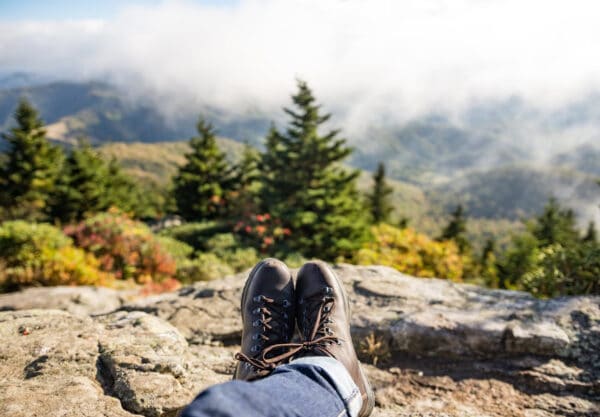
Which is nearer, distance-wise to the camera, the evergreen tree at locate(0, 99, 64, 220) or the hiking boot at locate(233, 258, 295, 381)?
the hiking boot at locate(233, 258, 295, 381)

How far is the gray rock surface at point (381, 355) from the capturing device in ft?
7.33

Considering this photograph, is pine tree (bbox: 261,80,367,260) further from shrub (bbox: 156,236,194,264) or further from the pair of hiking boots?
the pair of hiking boots

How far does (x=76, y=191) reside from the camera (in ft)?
58.9

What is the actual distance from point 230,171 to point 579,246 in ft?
55.4

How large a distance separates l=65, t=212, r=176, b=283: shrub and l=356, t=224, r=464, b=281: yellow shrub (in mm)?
5909

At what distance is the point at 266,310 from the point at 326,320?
0.49m

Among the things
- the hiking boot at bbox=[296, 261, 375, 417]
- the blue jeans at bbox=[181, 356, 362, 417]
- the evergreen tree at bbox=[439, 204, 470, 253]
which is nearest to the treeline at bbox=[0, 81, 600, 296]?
the hiking boot at bbox=[296, 261, 375, 417]

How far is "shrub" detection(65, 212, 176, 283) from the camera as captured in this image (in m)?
8.80

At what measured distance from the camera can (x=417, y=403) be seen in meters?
2.58

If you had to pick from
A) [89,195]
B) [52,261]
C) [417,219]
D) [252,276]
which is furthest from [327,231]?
[417,219]

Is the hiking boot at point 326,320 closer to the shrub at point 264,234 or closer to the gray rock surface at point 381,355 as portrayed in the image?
the gray rock surface at point 381,355

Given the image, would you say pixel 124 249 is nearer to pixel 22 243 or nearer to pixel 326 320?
pixel 22 243

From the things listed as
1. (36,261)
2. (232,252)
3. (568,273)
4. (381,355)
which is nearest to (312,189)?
(232,252)

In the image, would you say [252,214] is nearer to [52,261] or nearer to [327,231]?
[327,231]
